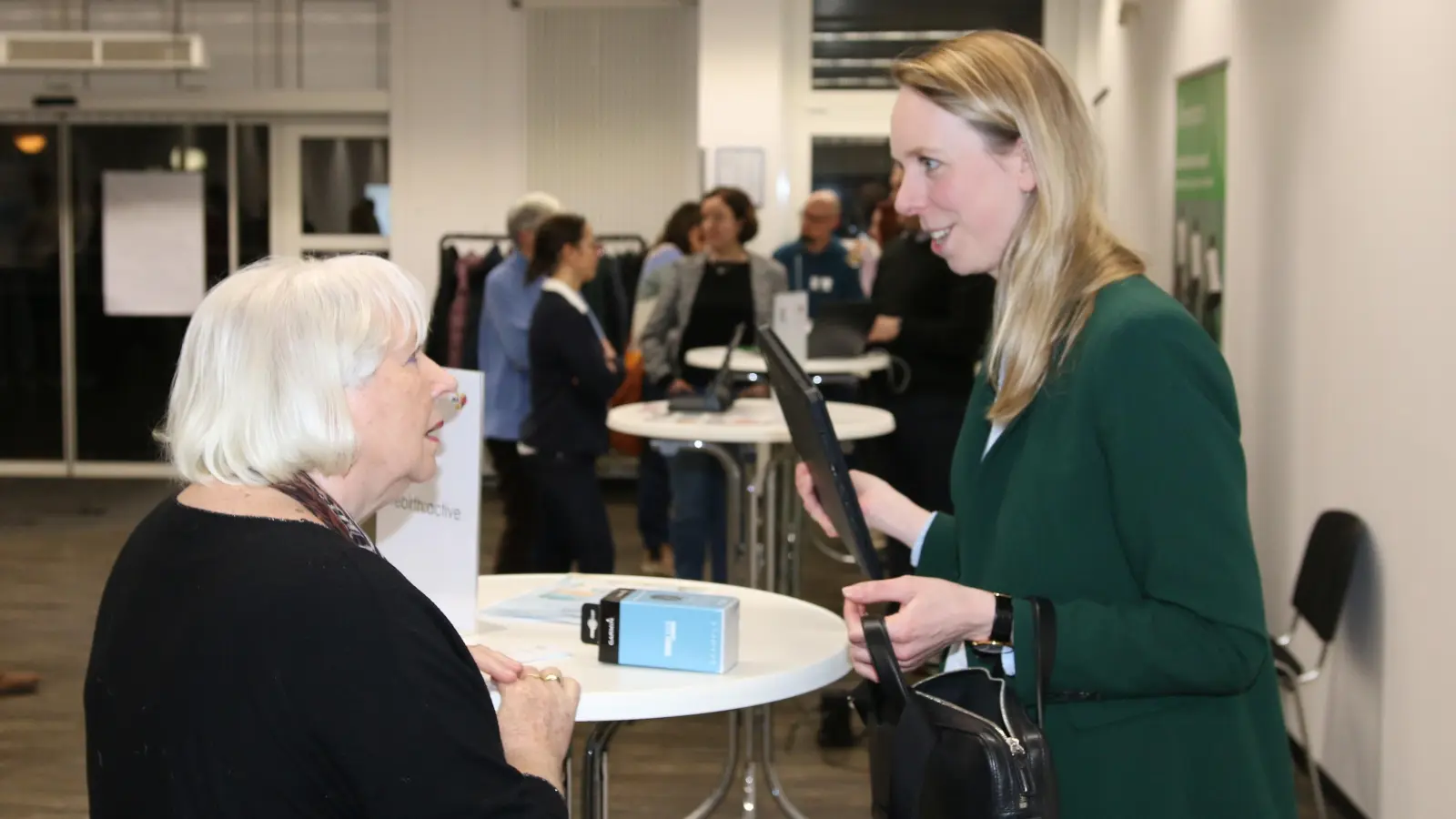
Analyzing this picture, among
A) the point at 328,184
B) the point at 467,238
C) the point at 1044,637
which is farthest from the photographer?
the point at 328,184

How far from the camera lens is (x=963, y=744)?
161cm

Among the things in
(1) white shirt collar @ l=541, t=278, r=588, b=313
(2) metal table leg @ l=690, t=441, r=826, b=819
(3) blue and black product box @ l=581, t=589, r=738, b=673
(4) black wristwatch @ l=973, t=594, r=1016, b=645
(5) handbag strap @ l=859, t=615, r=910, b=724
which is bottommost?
(2) metal table leg @ l=690, t=441, r=826, b=819

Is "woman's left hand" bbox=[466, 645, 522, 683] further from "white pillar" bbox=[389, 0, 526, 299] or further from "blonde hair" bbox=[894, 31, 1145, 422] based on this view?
"white pillar" bbox=[389, 0, 526, 299]

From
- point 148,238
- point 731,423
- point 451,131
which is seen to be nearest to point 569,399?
point 731,423

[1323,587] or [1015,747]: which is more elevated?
[1015,747]

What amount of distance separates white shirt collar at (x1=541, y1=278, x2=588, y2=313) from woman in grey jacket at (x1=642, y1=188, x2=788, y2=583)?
0.93 m

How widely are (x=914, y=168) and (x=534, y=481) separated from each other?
363 centimetres

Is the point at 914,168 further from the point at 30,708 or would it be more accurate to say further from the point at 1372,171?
the point at 30,708

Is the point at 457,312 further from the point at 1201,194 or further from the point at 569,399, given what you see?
the point at 1201,194

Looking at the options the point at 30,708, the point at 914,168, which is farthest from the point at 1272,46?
the point at 30,708

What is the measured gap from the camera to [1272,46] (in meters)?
4.71

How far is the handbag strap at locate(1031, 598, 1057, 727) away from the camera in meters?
1.57

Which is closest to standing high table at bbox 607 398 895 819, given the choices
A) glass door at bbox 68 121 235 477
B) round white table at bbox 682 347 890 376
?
round white table at bbox 682 347 890 376

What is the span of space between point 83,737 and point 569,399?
1.92 m
